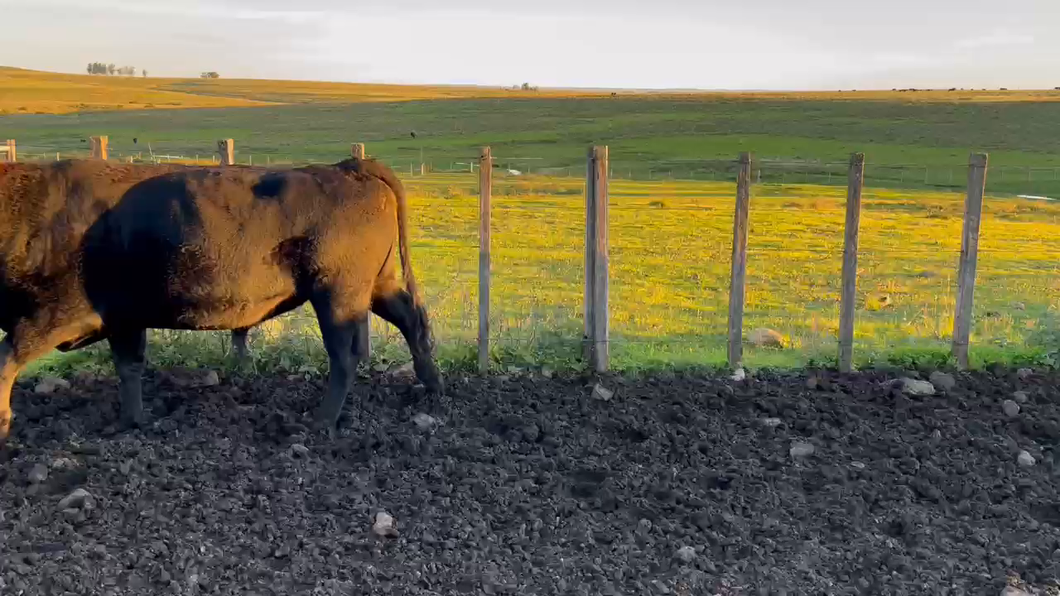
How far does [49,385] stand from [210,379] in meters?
1.10

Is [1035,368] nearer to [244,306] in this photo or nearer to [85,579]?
[244,306]

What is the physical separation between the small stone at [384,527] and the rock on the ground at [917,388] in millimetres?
3977

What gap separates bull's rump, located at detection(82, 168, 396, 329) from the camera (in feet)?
18.0

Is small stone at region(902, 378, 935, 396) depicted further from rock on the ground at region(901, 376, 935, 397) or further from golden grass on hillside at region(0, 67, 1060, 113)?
golden grass on hillside at region(0, 67, 1060, 113)

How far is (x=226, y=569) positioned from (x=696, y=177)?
3315 centimetres

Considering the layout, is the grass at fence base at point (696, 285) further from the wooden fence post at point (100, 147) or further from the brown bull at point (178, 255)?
the wooden fence post at point (100, 147)

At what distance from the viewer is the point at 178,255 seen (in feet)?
18.1

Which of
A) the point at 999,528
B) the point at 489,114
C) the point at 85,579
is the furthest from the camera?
the point at 489,114

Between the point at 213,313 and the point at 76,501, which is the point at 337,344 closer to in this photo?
the point at 213,313

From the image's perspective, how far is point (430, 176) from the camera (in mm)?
29266

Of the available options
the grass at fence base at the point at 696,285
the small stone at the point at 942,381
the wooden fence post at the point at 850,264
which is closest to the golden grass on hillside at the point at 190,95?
the grass at fence base at the point at 696,285

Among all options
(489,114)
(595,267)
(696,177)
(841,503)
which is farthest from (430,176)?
(489,114)

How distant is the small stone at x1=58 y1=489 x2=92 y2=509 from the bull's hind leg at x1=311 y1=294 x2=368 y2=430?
1.56 m

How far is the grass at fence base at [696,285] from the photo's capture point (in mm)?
7312
